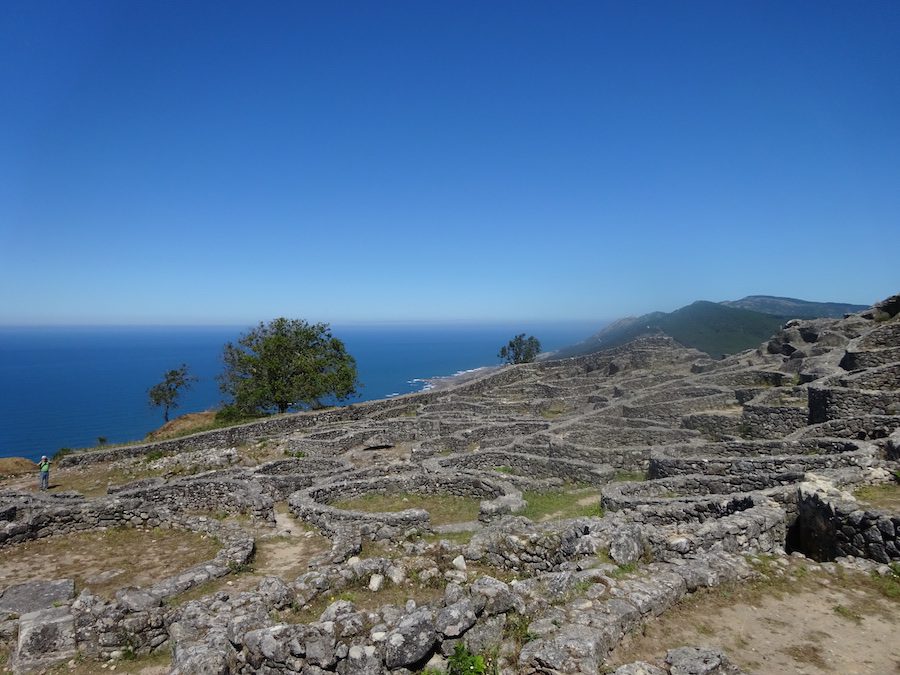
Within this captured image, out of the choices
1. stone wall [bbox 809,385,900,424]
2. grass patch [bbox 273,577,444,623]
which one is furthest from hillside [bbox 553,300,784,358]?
grass patch [bbox 273,577,444,623]

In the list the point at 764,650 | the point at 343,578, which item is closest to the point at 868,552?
the point at 764,650

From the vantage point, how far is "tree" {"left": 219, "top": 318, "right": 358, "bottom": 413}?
42.2 metres

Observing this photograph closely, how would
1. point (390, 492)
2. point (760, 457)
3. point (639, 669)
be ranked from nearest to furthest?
point (639, 669) → point (760, 457) → point (390, 492)

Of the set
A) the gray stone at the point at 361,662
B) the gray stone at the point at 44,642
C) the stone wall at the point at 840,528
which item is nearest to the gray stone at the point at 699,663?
the gray stone at the point at 361,662

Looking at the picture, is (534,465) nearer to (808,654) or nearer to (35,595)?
(808,654)

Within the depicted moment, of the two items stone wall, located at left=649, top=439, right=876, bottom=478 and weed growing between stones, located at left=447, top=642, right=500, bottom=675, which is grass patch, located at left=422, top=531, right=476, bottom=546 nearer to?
stone wall, located at left=649, top=439, right=876, bottom=478

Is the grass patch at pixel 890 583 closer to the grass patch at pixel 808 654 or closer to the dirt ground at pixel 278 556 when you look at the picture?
the grass patch at pixel 808 654

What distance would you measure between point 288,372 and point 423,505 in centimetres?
2747

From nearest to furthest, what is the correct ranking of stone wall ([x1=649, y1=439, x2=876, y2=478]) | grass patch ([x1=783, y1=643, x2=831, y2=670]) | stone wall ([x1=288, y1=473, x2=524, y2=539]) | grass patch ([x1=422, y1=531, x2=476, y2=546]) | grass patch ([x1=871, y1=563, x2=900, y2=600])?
grass patch ([x1=783, y1=643, x2=831, y2=670]) < grass patch ([x1=871, y1=563, x2=900, y2=600]) < stone wall ([x1=649, y1=439, x2=876, y2=478]) < grass patch ([x1=422, y1=531, x2=476, y2=546]) < stone wall ([x1=288, y1=473, x2=524, y2=539])

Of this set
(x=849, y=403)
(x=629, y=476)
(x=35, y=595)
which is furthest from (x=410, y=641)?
(x=849, y=403)

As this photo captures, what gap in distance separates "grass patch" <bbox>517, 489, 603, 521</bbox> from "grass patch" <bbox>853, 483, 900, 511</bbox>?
6.46 meters

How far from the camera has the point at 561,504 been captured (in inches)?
693

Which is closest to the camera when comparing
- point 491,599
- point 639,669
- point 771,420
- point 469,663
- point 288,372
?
point 639,669

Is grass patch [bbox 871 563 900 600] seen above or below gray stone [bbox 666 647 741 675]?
below
